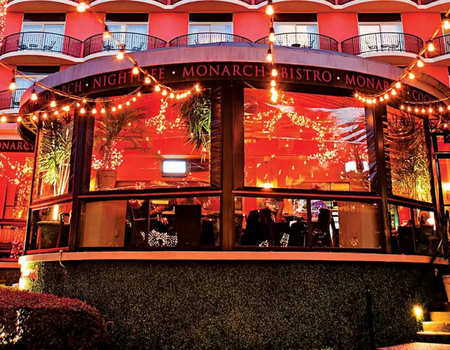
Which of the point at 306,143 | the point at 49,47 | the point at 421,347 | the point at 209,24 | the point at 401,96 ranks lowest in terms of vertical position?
the point at 421,347

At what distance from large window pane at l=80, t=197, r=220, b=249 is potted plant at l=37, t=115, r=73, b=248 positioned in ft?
2.95

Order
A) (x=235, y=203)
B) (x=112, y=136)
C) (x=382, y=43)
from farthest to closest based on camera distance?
(x=382, y=43) < (x=112, y=136) < (x=235, y=203)

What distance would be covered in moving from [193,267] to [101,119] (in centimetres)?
304

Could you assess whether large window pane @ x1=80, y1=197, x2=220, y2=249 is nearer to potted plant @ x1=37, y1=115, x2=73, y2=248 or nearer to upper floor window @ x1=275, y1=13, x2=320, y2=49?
potted plant @ x1=37, y1=115, x2=73, y2=248

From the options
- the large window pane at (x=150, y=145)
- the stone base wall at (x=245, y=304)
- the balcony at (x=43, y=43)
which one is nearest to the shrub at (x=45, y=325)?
the stone base wall at (x=245, y=304)

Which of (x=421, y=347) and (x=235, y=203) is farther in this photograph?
(x=235, y=203)

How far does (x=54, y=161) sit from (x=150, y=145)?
1825 millimetres

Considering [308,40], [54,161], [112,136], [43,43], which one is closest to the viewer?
[112,136]

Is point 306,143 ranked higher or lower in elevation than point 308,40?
lower

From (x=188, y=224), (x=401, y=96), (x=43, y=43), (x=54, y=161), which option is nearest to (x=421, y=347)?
(x=188, y=224)

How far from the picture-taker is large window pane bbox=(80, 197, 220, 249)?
21.8 feet

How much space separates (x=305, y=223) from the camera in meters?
7.25

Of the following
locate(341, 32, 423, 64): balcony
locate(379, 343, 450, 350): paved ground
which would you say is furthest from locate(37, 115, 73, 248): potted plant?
locate(341, 32, 423, 64): balcony

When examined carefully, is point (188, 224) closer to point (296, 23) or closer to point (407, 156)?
point (407, 156)
